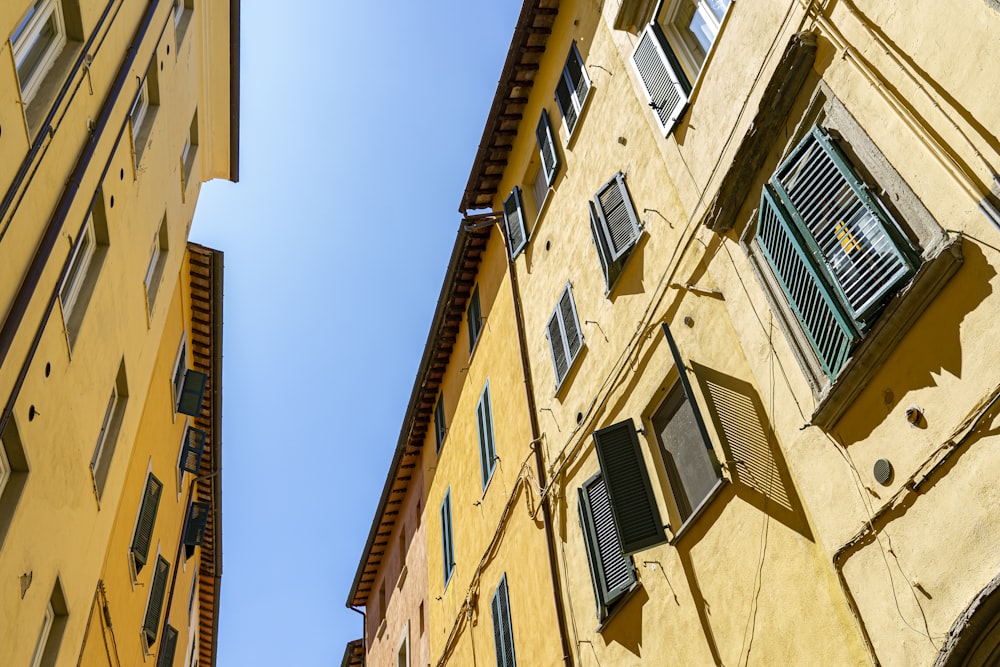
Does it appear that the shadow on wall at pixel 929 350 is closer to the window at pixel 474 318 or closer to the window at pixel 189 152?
the window at pixel 474 318

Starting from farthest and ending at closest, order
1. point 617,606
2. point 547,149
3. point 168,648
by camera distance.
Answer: point 168,648 → point 547,149 → point 617,606

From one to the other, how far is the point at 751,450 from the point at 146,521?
40.4 ft

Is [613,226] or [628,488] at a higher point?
[613,226]

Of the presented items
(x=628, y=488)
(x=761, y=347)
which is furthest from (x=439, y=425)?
(x=761, y=347)

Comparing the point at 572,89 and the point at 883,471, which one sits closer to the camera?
the point at 883,471

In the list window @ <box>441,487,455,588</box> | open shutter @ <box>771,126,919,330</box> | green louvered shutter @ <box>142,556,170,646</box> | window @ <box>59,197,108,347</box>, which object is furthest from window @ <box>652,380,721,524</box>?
green louvered shutter @ <box>142,556,170,646</box>

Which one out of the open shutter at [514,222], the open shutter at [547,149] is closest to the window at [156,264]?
the open shutter at [514,222]

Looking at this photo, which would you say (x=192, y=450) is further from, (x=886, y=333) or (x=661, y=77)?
(x=886, y=333)

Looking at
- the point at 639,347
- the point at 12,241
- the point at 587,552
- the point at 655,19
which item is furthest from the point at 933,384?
the point at 12,241

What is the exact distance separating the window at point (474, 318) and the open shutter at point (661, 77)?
23.6 feet

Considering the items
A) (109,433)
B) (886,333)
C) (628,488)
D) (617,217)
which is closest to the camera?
(886,333)

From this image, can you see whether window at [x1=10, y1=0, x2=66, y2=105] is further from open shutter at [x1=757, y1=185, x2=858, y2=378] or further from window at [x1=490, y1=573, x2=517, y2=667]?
window at [x1=490, y1=573, x2=517, y2=667]

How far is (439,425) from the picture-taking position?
1888 centimetres

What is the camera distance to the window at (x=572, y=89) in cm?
1225
